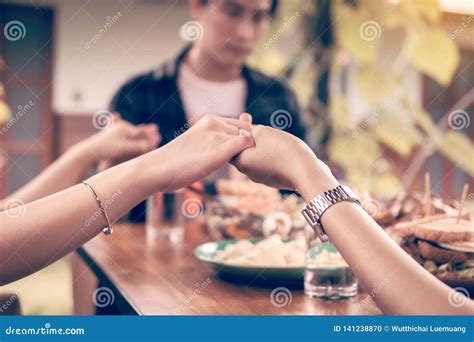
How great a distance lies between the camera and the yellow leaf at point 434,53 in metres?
2.48

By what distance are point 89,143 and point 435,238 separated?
2.88 ft

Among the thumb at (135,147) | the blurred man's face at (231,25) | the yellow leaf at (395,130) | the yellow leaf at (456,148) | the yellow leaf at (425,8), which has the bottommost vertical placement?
the thumb at (135,147)

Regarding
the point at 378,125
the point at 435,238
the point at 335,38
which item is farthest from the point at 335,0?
the point at 435,238

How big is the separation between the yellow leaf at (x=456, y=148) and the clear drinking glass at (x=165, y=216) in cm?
141

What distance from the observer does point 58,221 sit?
918mm

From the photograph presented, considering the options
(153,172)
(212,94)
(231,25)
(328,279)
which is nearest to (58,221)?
(153,172)

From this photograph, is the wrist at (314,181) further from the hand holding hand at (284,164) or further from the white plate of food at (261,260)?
the white plate of food at (261,260)

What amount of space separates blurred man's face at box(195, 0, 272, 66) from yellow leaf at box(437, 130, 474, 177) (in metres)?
0.95

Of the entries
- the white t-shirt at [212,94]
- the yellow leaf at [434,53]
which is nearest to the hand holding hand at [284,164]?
the white t-shirt at [212,94]

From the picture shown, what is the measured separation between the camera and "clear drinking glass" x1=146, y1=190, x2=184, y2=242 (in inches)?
58.8

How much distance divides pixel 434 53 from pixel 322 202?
1952mm

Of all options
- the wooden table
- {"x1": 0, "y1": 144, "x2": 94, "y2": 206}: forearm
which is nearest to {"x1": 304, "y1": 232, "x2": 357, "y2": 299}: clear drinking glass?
the wooden table

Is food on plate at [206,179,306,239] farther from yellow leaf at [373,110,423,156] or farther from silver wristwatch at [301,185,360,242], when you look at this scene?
A: yellow leaf at [373,110,423,156]
